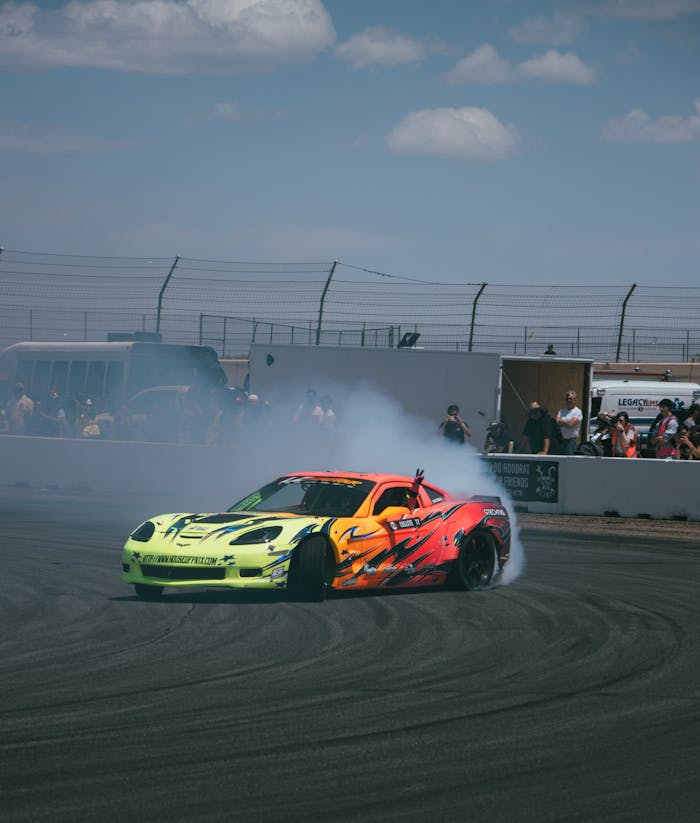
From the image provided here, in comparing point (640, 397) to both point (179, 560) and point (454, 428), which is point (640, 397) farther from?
point (179, 560)

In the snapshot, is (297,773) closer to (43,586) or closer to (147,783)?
(147,783)

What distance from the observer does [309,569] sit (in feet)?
37.5

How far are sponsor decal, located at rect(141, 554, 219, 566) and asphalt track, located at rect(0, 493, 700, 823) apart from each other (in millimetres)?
370

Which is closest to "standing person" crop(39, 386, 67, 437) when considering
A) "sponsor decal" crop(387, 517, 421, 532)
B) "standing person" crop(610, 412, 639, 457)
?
"standing person" crop(610, 412, 639, 457)

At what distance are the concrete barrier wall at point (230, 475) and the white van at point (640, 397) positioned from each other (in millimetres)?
9883

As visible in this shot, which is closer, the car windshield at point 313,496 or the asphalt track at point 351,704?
the asphalt track at point 351,704

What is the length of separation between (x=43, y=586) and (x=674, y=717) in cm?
670

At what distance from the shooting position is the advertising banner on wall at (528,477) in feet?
68.0

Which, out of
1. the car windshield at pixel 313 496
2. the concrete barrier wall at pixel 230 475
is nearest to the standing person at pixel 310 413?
the concrete barrier wall at pixel 230 475

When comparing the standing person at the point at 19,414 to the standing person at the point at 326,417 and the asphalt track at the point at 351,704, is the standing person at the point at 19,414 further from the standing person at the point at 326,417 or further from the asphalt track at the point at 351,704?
the asphalt track at the point at 351,704

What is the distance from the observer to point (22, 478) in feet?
81.7

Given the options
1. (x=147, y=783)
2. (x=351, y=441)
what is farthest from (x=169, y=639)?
(x=351, y=441)

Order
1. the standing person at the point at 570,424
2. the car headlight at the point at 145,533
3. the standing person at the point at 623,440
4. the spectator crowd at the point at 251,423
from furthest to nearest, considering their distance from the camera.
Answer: the standing person at the point at 570,424, the spectator crowd at the point at 251,423, the standing person at the point at 623,440, the car headlight at the point at 145,533

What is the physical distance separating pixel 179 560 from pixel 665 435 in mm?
11513
